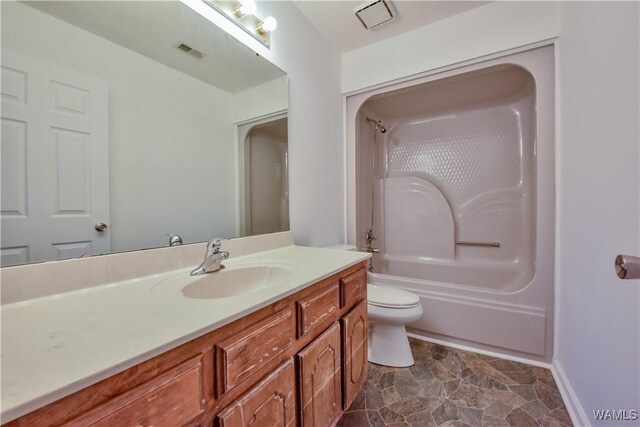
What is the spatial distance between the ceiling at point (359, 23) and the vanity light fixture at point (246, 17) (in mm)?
473

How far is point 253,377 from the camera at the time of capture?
699mm

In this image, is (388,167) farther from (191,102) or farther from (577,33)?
(191,102)

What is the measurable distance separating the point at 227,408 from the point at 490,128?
288cm

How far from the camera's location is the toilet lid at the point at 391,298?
164 centimetres

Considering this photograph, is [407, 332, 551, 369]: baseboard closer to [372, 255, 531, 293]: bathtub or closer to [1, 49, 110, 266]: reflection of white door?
[372, 255, 531, 293]: bathtub

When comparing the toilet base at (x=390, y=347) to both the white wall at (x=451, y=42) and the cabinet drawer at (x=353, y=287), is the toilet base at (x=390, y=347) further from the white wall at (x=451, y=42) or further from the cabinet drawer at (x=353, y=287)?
the white wall at (x=451, y=42)

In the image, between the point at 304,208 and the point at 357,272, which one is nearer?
the point at 357,272

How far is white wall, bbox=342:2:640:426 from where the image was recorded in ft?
2.82

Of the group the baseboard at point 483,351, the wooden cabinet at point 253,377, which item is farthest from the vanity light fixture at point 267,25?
the baseboard at point 483,351

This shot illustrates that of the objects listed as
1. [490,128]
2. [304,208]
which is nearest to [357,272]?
[304,208]

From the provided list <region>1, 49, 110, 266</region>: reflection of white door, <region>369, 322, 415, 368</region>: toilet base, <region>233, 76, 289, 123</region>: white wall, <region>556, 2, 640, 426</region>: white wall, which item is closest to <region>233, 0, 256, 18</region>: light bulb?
<region>233, 76, 289, 123</region>: white wall

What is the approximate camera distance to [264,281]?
1150 mm

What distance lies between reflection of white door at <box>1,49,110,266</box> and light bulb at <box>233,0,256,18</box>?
79 centimetres

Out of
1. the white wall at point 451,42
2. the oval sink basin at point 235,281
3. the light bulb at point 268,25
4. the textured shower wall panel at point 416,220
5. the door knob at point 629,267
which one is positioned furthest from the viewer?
the textured shower wall panel at point 416,220
